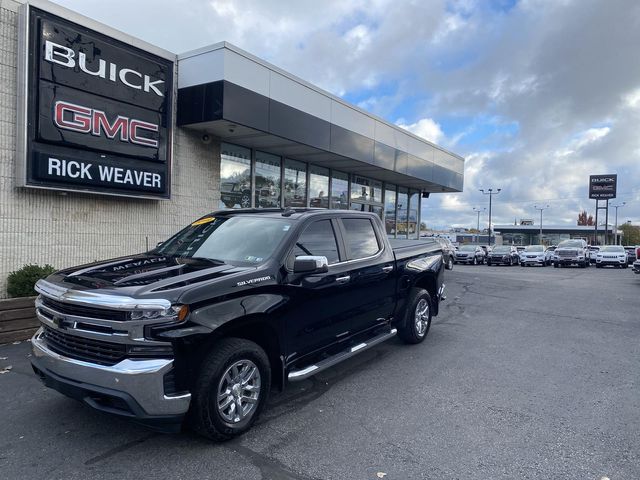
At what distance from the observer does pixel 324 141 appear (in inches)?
516

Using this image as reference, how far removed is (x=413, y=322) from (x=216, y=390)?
3797 mm

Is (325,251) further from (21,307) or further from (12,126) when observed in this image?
(12,126)

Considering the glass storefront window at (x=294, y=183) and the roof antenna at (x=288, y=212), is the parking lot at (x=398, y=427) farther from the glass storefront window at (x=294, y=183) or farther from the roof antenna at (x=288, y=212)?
the glass storefront window at (x=294, y=183)

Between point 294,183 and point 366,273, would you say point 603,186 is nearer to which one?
point 294,183

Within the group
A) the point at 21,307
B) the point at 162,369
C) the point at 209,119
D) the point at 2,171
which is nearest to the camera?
the point at 162,369

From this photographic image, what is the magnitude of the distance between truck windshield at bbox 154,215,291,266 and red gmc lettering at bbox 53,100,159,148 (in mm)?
4482

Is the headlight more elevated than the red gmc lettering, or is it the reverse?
the red gmc lettering

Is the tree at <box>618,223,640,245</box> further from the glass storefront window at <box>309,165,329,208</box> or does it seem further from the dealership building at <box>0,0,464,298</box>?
the dealership building at <box>0,0,464,298</box>

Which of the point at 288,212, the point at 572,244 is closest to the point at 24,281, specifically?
the point at 288,212

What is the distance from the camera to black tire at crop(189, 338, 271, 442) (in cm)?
340

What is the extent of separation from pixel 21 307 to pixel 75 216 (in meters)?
2.57

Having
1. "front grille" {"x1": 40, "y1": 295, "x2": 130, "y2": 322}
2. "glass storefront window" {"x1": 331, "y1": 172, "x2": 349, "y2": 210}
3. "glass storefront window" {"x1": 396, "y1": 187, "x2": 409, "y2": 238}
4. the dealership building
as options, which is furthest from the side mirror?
"glass storefront window" {"x1": 396, "y1": 187, "x2": 409, "y2": 238}

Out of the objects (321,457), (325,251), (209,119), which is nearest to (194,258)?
(325,251)

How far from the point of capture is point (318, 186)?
51.7 feet
